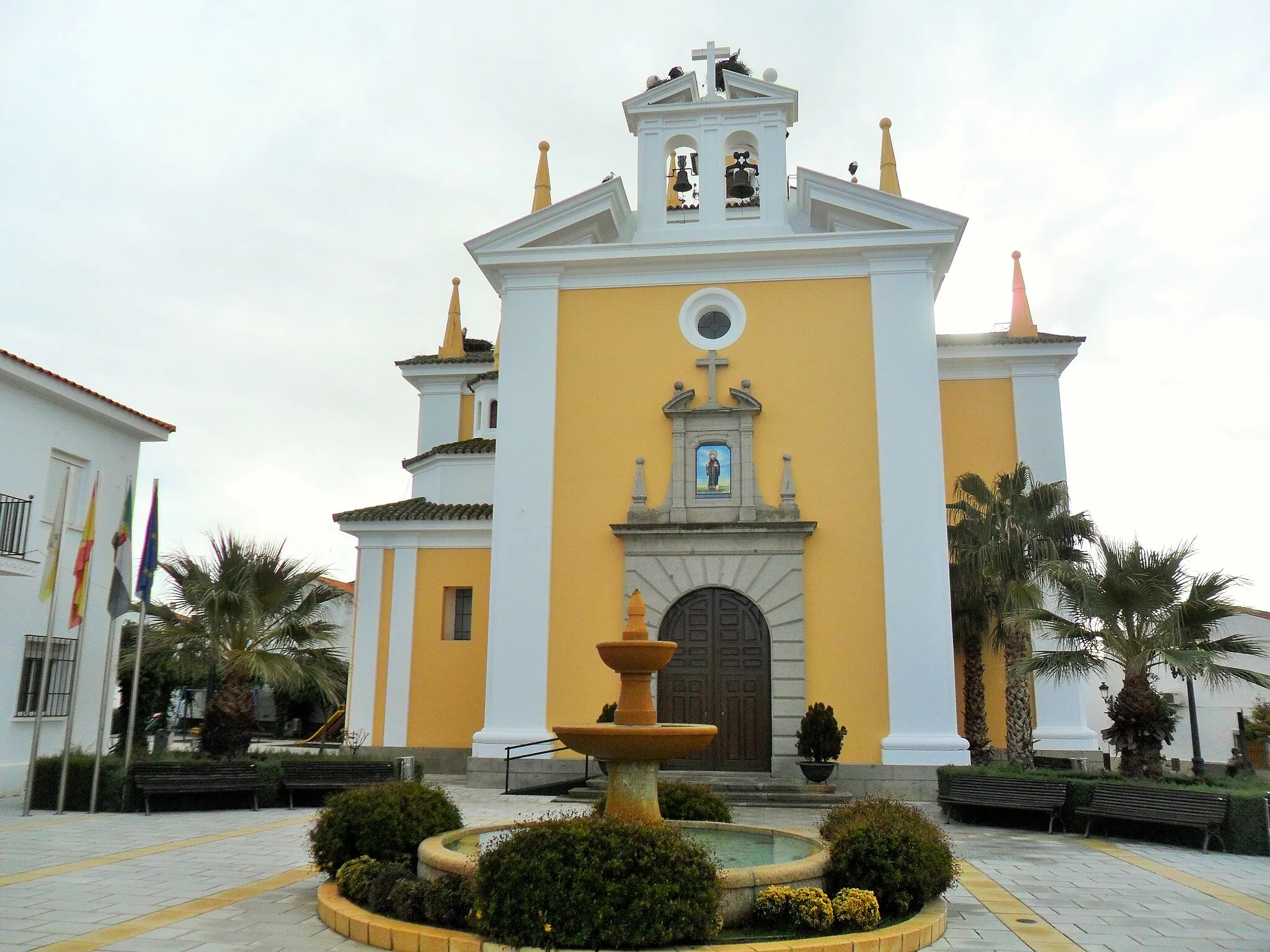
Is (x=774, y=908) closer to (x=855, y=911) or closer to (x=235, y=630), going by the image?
(x=855, y=911)

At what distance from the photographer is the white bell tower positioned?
733 inches

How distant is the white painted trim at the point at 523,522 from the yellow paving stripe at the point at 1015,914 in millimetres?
8328

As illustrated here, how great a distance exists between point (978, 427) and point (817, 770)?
843 centimetres

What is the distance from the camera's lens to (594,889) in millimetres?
6102

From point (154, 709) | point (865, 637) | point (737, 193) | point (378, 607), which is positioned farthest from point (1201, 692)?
point (154, 709)

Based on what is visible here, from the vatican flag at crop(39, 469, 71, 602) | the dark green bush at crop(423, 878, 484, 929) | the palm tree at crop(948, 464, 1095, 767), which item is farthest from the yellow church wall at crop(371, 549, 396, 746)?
the dark green bush at crop(423, 878, 484, 929)

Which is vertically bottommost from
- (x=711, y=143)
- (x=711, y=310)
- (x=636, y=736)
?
(x=636, y=736)

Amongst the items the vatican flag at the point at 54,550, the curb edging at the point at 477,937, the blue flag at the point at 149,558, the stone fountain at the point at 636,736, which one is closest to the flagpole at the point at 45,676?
the vatican flag at the point at 54,550

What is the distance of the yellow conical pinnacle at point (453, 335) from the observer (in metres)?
28.5

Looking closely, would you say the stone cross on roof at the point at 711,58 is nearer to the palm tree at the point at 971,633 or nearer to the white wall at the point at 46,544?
the palm tree at the point at 971,633

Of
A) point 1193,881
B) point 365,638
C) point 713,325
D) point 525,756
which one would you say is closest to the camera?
point 1193,881

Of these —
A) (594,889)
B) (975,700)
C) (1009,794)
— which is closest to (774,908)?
(594,889)

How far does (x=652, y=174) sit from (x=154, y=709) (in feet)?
47.4

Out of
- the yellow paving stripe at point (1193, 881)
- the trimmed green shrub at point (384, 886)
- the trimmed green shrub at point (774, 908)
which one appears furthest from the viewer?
the yellow paving stripe at point (1193, 881)
